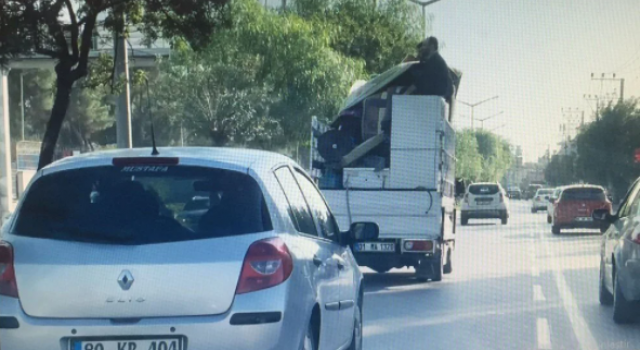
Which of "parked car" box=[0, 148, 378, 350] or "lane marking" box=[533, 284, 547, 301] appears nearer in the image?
"parked car" box=[0, 148, 378, 350]

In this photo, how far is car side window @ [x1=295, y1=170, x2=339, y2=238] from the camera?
23.1 feet

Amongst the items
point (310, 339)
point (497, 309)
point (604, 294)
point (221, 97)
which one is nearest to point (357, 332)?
point (310, 339)

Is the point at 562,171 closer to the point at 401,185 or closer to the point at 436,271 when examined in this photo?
the point at 436,271

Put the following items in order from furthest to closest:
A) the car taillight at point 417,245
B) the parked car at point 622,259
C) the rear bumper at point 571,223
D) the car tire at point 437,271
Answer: the rear bumper at point 571,223 < the car tire at point 437,271 < the car taillight at point 417,245 < the parked car at point 622,259

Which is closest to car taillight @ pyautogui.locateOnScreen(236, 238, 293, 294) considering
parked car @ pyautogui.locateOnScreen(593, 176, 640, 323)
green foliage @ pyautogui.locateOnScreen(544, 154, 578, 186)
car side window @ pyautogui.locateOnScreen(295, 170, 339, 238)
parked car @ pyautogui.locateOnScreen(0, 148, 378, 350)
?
parked car @ pyautogui.locateOnScreen(0, 148, 378, 350)

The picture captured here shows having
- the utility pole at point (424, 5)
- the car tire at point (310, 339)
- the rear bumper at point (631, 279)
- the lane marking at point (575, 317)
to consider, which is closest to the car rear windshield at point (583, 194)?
the utility pole at point (424, 5)

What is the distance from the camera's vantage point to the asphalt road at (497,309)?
10.1m

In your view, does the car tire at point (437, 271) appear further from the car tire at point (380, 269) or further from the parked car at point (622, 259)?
the parked car at point (622, 259)

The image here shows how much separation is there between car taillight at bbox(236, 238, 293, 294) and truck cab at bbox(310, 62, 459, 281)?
997cm

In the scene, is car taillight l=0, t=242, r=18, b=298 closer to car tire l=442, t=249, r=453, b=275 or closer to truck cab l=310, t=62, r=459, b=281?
truck cab l=310, t=62, r=459, b=281

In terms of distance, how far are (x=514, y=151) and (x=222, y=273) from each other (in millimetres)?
157312

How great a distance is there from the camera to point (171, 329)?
5391mm

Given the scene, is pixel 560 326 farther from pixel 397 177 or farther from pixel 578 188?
pixel 578 188

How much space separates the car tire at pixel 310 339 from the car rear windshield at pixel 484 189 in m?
38.2
